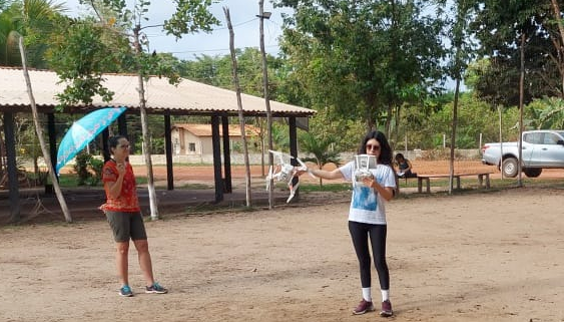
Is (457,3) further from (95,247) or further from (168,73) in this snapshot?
(95,247)

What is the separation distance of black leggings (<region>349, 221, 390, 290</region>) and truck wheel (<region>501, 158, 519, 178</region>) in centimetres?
1881

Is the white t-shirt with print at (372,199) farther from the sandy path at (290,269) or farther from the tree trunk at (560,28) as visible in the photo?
the tree trunk at (560,28)

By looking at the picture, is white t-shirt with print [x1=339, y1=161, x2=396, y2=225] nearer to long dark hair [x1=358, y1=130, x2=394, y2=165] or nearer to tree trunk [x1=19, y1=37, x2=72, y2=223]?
long dark hair [x1=358, y1=130, x2=394, y2=165]

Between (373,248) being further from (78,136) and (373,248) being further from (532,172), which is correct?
(532,172)

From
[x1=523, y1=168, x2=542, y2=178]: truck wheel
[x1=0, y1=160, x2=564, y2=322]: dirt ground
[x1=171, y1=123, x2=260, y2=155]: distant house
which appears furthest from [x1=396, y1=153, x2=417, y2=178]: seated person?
[x1=171, y1=123, x2=260, y2=155]: distant house

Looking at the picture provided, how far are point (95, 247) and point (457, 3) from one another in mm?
11549

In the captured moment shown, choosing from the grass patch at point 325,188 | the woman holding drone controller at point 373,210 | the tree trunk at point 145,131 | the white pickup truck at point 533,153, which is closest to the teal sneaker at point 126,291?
the woman holding drone controller at point 373,210

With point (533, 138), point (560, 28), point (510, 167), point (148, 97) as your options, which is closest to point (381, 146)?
point (148, 97)

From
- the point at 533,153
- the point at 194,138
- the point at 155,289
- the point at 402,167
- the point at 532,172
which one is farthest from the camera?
the point at 194,138

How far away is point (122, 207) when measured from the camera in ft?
20.5

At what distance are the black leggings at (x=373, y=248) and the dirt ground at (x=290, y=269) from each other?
31 centimetres

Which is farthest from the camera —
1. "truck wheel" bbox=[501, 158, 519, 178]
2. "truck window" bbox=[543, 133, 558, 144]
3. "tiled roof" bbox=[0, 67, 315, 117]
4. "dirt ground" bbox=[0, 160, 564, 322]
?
"truck wheel" bbox=[501, 158, 519, 178]

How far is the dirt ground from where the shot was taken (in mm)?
5715

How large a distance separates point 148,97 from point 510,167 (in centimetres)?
1321
